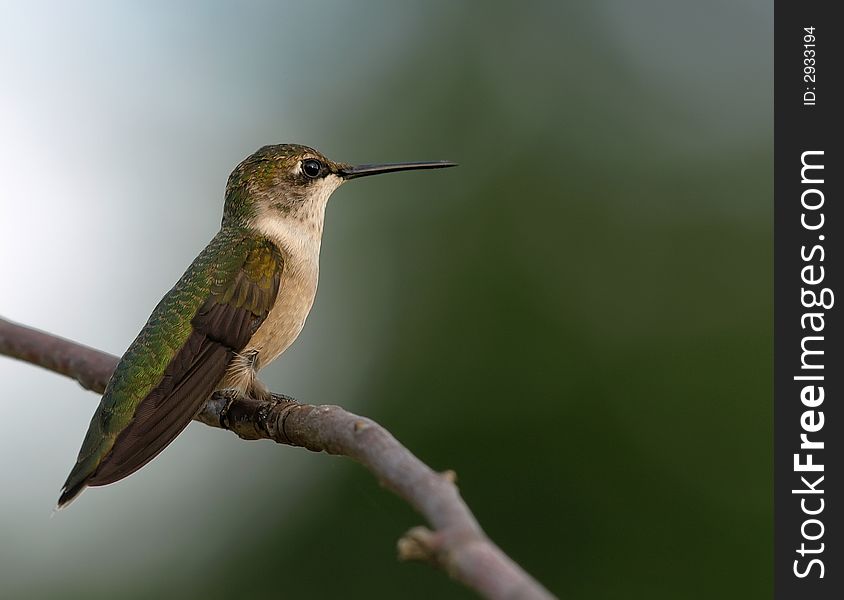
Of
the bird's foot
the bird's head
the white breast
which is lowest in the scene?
the bird's foot

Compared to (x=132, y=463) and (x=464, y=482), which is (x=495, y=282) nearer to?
(x=464, y=482)

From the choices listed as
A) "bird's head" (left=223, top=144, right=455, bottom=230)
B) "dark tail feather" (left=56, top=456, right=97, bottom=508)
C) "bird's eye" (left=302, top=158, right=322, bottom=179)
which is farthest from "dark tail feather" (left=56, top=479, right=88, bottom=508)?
"bird's eye" (left=302, top=158, right=322, bottom=179)

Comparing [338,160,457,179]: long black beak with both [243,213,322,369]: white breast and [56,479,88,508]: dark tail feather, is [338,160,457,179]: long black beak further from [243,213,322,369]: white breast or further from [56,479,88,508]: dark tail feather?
[56,479,88,508]: dark tail feather

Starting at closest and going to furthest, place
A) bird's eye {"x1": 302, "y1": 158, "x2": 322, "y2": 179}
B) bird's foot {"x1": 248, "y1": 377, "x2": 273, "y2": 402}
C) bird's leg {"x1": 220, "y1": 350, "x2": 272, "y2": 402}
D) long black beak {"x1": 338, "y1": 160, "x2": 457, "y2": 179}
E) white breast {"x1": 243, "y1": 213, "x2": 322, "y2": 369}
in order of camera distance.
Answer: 1. bird's foot {"x1": 248, "y1": 377, "x2": 273, "y2": 402}
2. bird's leg {"x1": 220, "y1": 350, "x2": 272, "y2": 402}
3. white breast {"x1": 243, "y1": 213, "x2": 322, "y2": 369}
4. long black beak {"x1": 338, "y1": 160, "x2": 457, "y2": 179}
5. bird's eye {"x1": 302, "y1": 158, "x2": 322, "y2": 179}

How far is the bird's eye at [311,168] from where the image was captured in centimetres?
623

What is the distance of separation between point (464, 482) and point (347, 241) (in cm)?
460

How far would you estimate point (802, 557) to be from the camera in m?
5.23

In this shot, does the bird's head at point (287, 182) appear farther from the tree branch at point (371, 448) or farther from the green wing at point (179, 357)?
the tree branch at point (371, 448)

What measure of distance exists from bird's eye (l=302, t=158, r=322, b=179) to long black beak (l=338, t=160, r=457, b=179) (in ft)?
0.47

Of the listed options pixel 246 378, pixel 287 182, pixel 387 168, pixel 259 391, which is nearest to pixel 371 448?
pixel 259 391

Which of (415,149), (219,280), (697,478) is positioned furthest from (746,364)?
(219,280)

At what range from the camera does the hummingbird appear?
4.62 meters

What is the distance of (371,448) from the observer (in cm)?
282

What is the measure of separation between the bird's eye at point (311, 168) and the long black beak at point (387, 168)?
14 centimetres
